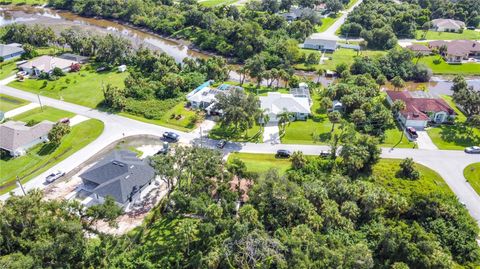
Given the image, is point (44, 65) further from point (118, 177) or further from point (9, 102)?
point (118, 177)

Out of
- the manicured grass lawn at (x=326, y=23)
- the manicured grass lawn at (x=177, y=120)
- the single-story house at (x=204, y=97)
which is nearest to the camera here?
the manicured grass lawn at (x=177, y=120)

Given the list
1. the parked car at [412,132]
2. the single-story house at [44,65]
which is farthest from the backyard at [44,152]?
the parked car at [412,132]

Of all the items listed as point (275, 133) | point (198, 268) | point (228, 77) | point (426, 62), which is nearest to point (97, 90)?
point (228, 77)

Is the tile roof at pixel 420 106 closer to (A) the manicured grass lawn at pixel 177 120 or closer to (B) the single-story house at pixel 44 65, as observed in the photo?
(A) the manicured grass lawn at pixel 177 120

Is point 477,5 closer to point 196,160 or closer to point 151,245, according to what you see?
point 196,160

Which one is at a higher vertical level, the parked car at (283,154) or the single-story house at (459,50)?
the single-story house at (459,50)

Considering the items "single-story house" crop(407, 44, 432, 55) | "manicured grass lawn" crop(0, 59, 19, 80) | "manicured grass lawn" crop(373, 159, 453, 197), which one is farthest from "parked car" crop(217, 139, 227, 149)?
"single-story house" crop(407, 44, 432, 55)

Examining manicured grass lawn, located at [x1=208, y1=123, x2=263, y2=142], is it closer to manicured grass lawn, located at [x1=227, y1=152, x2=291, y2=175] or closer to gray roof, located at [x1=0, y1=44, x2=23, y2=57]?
manicured grass lawn, located at [x1=227, y1=152, x2=291, y2=175]
